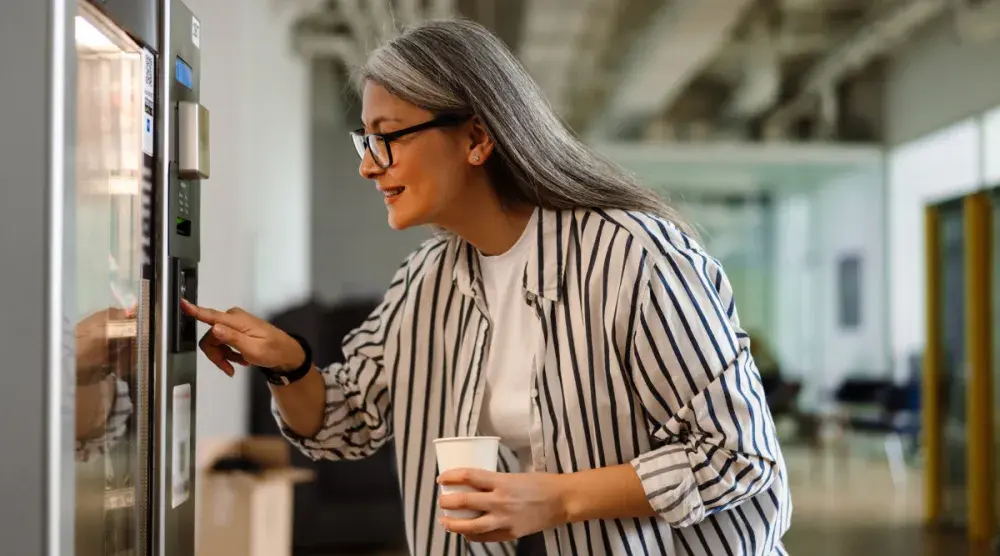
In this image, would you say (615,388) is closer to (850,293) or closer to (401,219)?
(401,219)

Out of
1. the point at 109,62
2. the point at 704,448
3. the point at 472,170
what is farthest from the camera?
the point at 472,170

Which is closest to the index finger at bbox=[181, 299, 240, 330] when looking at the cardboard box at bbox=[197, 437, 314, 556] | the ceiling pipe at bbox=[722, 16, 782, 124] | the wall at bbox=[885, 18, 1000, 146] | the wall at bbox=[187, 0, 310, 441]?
the wall at bbox=[187, 0, 310, 441]

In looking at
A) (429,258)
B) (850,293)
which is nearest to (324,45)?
(850,293)

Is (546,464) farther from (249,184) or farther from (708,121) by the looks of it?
(708,121)

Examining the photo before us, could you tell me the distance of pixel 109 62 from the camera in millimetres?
1106

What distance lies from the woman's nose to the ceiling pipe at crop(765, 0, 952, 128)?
7.56 m

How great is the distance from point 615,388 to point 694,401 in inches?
5.1

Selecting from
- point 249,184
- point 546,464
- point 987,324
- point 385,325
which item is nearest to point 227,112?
point 249,184

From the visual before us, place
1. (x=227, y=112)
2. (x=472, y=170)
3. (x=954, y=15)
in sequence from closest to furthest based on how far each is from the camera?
(x=472, y=170) < (x=227, y=112) < (x=954, y=15)

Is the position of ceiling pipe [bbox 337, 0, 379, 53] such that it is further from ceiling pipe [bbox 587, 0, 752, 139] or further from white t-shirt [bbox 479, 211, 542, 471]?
white t-shirt [bbox 479, 211, 542, 471]

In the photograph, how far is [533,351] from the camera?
1562 millimetres

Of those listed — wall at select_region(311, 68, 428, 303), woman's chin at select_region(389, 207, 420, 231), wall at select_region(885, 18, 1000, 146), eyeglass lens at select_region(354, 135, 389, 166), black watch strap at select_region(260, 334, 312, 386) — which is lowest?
black watch strap at select_region(260, 334, 312, 386)

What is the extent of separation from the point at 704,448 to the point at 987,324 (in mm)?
5885

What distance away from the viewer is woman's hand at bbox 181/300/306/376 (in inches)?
59.2
